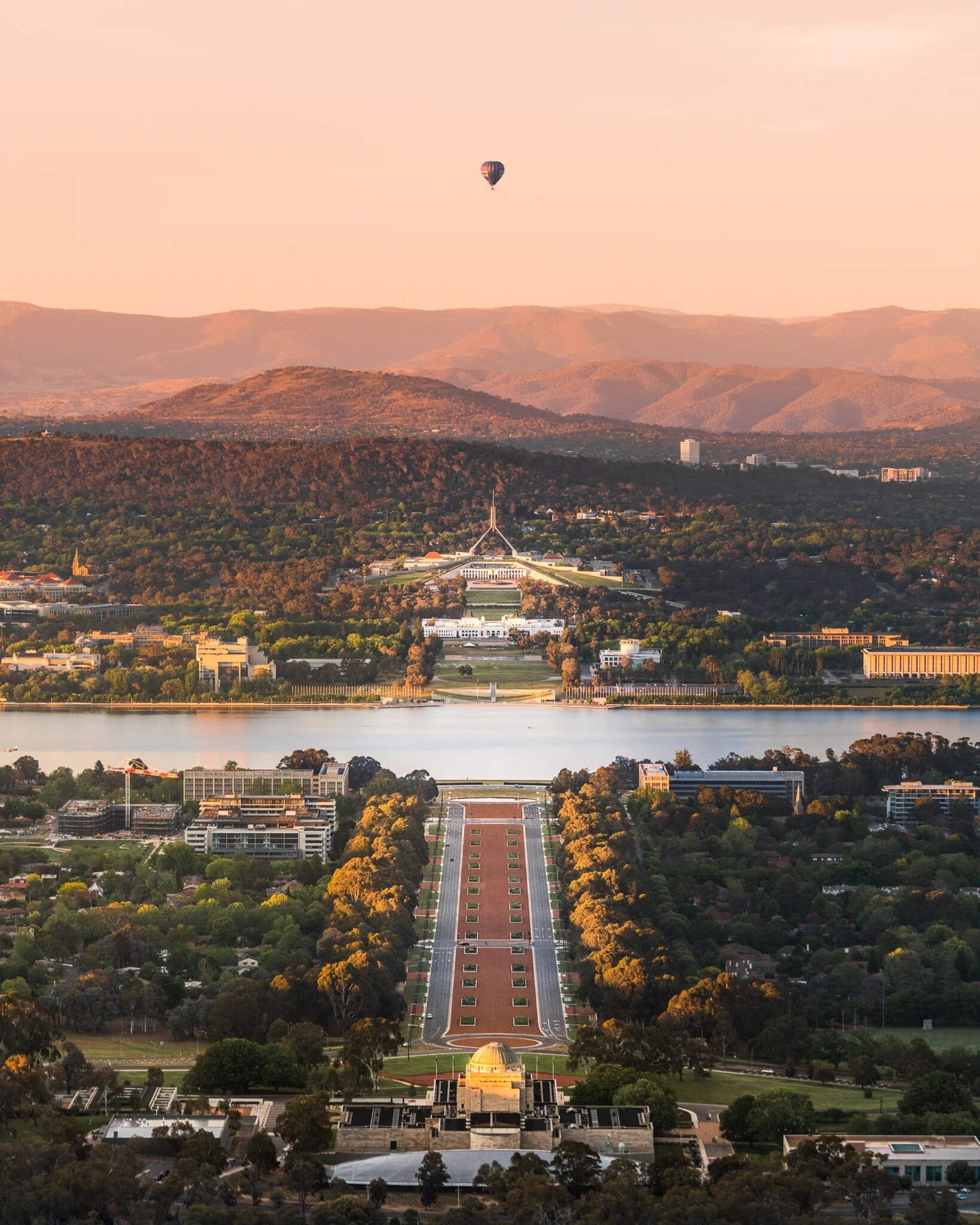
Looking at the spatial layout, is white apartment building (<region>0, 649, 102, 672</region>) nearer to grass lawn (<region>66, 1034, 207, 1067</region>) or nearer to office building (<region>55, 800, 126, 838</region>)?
office building (<region>55, 800, 126, 838</region>)

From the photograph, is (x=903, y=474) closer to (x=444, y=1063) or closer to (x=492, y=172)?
(x=492, y=172)

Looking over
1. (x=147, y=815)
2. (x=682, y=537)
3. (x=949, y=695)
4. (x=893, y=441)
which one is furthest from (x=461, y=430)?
(x=147, y=815)

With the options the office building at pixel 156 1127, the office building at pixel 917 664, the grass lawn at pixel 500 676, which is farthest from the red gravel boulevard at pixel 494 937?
the office building at pixel 917 664

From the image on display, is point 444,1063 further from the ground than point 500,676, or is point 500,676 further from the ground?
point 500,676

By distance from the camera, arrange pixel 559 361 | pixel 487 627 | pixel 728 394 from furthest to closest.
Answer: pixel 559 361
pixel 728 394
pixel 487 627

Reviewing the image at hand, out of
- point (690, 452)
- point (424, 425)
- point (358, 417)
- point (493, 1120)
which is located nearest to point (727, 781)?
point (493, 1120)

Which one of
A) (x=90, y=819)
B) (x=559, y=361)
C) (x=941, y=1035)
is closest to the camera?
(x=941, y=1035)
